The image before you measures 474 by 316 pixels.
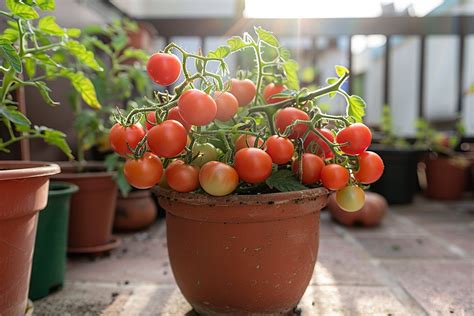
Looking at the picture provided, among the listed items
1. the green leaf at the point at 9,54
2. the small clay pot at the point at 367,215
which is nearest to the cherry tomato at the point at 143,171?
the green leaf at the point at 9,54

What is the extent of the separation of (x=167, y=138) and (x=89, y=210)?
984 millimetres

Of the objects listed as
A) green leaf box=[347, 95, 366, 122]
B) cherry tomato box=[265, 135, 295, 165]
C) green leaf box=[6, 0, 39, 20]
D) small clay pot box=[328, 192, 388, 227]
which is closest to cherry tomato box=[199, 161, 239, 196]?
cherry tomato box=[265, 135, 295, 165]

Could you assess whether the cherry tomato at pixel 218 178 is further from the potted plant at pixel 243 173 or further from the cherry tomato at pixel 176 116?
the cherry tomato at pixel 176 116

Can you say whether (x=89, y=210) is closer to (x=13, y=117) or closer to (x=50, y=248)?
(x=50, y=248)

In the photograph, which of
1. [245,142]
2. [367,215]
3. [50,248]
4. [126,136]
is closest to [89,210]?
[50,248]

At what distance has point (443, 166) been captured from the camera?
10.3 feet

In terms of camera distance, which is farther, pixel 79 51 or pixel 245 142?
pixel 79 51

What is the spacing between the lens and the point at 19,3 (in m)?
1.03

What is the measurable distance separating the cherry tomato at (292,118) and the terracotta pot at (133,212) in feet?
4.39

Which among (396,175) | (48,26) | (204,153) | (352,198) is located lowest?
(396,175)

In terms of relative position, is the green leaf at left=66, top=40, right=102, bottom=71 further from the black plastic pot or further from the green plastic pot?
the black plastic pot

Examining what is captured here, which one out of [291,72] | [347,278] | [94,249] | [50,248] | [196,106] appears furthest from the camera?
[94,249]

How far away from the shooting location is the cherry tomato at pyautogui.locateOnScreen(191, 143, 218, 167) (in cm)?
103

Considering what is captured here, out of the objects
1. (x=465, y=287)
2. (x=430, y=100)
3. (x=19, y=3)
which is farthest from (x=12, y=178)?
(x=430, y=100)
